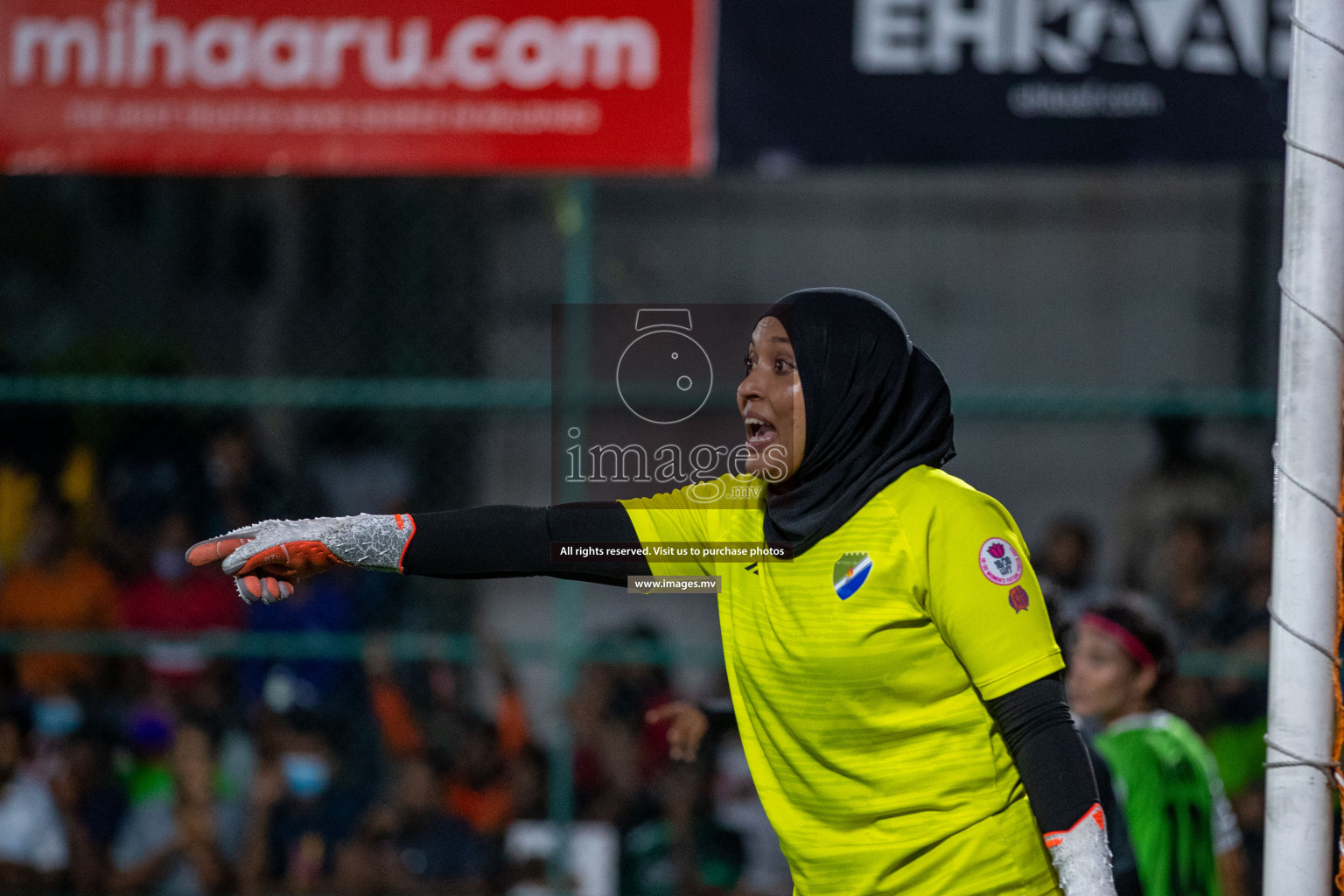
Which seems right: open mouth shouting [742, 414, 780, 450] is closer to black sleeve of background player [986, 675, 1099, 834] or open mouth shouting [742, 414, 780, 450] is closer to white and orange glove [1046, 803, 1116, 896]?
black sleeve of background player [986, 675, 1099, 834]

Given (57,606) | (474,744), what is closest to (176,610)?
(57,606)

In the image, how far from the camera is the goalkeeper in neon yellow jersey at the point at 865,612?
2.04m

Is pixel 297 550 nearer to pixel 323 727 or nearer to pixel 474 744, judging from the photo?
pixel 474 744

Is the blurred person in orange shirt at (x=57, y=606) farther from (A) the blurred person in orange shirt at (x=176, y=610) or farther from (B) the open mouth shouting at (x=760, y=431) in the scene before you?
(B) the open mouth shouting at (x=760, y=431)

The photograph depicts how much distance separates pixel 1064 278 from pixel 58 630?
21.0ft

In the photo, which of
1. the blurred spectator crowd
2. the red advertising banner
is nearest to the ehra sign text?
the red advertising banner

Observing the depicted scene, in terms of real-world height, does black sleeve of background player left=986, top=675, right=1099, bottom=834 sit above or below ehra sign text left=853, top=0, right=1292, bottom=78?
below

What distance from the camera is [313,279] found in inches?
353

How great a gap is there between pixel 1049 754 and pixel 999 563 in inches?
10.8

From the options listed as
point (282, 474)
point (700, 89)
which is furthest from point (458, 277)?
point (700, 89)

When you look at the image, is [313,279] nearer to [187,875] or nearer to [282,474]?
[282,474]

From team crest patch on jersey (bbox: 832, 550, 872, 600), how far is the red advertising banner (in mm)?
3376

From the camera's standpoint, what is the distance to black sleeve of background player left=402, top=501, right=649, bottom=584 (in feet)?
7.68

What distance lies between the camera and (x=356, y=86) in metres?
5.47
